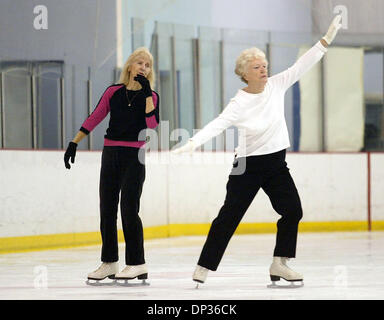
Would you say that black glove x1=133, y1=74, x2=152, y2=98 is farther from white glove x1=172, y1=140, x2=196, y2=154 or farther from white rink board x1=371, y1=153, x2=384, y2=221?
white rink board x1=371, y1=153, x2=384, y2=221

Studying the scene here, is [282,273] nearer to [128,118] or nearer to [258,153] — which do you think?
[258,153]

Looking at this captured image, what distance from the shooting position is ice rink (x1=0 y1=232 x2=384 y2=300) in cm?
586

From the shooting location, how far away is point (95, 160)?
36.9 ft

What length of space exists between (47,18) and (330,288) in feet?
18.8

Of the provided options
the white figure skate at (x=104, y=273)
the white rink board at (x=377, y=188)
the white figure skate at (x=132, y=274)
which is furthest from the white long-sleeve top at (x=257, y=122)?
the white rink board at (x=377, y=188)

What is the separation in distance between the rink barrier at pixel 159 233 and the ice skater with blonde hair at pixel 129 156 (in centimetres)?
380

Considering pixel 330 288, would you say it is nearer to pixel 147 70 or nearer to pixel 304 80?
pixel 147 70

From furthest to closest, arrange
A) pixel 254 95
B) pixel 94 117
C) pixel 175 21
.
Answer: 1. pixel 175 21
2. pixel 94 117
3. pixel 254 95

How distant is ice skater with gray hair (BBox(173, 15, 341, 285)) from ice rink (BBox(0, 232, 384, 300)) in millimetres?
319

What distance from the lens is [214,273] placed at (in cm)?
743

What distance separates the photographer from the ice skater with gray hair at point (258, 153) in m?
5.97

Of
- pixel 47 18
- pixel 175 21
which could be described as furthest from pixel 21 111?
pixel 175 21

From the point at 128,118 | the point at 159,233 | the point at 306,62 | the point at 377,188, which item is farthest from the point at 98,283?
the point at 377,188

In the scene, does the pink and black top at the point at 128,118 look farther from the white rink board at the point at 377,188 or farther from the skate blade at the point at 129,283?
the white rink board at the point at 377,188
